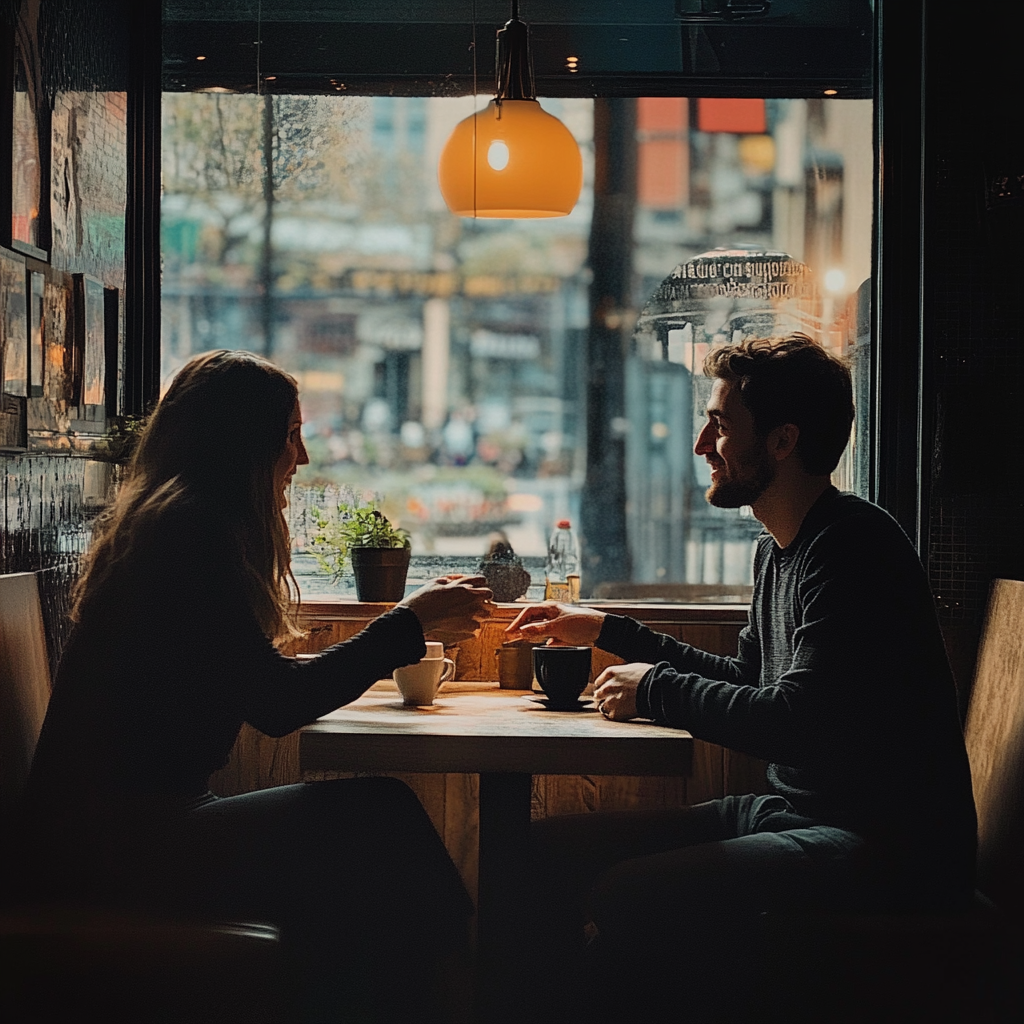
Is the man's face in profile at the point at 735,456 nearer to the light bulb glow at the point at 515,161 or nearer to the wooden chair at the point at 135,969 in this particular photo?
the light bulb glow at the point at 515,161

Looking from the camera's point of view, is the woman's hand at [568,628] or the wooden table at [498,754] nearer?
the wooden table at [498,754]

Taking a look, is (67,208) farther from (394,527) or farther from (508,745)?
(508,745)

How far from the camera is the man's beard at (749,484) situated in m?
2.25

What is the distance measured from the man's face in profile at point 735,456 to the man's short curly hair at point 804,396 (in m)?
0.02

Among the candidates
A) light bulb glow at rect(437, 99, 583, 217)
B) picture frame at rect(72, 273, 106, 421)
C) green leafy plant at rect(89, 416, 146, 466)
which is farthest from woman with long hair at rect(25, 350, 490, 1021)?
light bulb glow at rect(437, 99, 583, 217)

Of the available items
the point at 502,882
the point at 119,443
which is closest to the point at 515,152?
the point at 119,443

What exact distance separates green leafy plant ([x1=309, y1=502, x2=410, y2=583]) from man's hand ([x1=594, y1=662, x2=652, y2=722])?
824 millimetres

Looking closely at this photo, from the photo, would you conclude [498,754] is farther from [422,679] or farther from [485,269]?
[485,269]

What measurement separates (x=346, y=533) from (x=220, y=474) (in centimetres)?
89

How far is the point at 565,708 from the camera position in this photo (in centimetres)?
225

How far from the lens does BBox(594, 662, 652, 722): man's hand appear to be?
2125 mm

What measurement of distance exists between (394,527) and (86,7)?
1305 millimetres

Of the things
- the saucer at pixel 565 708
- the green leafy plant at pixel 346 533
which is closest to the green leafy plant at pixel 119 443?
the green leafy plant at pixel 346 533

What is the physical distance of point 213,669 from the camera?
6.27 feet
